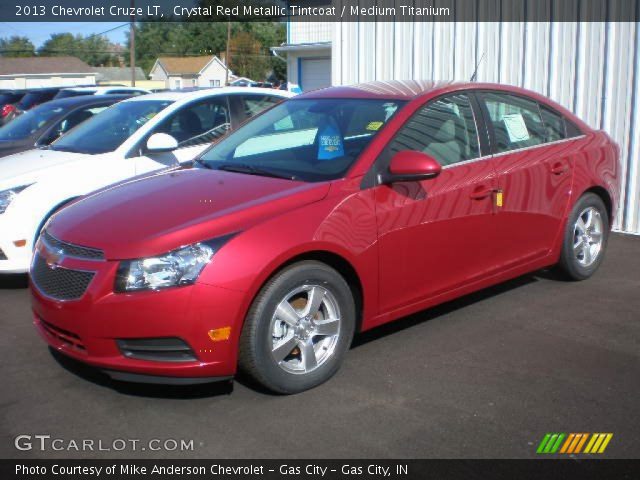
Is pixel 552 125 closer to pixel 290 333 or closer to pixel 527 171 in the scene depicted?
pixel 527 171

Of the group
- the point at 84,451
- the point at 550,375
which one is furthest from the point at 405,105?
the point at 84,451

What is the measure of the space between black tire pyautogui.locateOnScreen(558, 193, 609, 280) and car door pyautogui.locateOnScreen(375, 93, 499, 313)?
1.00 m

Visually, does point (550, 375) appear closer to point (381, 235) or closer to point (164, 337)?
point (381, 235)

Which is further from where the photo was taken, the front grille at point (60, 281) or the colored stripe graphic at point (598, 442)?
the front grille at point (60, 281)

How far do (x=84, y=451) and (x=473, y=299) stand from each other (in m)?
3.30

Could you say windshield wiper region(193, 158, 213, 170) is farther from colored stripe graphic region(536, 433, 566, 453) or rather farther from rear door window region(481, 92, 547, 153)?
colored stripe graphic region(536, 433, 566, 453)

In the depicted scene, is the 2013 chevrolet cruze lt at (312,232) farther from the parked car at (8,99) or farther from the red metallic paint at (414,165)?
the parked car at (8,99)

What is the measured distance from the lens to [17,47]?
261 feet

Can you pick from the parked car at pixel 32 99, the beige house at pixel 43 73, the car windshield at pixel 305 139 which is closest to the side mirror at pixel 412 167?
the car windshield at pixel 305 139

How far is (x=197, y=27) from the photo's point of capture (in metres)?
87.1

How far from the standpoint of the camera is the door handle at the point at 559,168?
5.57m
